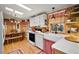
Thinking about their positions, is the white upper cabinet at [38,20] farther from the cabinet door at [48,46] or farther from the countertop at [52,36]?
the cabinet door at [48,46]

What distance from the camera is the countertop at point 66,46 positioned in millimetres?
1628

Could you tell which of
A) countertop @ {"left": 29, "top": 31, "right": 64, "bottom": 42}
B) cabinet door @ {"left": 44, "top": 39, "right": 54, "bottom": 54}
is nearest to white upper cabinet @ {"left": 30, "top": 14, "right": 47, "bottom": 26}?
countertop @ {"left": 29, "top": 31, "right": 64, "bottom": 42}

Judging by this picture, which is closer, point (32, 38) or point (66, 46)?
point (66, 46)

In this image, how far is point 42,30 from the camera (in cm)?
178

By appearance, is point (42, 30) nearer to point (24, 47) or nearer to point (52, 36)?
point (52, 36)

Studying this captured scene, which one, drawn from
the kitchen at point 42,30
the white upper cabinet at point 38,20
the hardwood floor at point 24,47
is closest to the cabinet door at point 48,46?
the kitchen at point 42,30

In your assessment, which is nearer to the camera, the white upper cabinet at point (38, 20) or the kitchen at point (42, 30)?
the kitchen at point (42, 30)

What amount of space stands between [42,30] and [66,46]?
0.47 meters

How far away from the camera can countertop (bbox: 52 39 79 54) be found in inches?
64.1

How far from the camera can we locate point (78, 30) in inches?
63.8

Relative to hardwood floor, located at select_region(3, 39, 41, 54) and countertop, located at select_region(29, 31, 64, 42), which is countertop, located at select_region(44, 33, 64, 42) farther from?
hardwood floor, located at select_region(3, 39, 41, 54)

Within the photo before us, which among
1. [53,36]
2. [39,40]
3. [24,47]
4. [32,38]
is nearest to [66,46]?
[53,36]
